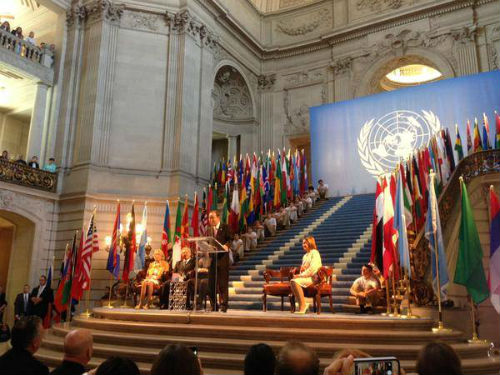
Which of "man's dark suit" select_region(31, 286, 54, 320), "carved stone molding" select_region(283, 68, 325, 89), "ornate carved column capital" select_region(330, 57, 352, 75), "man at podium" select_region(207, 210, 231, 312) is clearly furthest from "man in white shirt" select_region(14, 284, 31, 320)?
"ornate carved column capital" select_region(330, 57, 352, 75)

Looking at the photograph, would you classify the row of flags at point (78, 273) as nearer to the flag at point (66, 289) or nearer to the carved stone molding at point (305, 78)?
the flag at point (66, 289)

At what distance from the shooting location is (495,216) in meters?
6.04

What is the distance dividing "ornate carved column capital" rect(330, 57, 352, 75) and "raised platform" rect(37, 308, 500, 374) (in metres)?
15.4

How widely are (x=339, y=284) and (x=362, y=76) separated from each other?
1258 cm

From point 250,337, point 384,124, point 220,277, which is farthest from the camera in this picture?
point 384,124

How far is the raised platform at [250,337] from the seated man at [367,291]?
4.50 ft

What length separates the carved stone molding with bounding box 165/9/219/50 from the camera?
1600 centimetres

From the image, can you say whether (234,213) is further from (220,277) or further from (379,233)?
(379,233)

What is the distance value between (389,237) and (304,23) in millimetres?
16431

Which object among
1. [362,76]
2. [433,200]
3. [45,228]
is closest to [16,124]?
[45,228]

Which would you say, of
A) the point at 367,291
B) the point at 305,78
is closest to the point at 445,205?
the point at 367,291

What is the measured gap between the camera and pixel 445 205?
9062 mm

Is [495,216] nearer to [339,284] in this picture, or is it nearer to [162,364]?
[339,284]

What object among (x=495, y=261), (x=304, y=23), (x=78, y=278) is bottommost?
(x=78, y=278)
